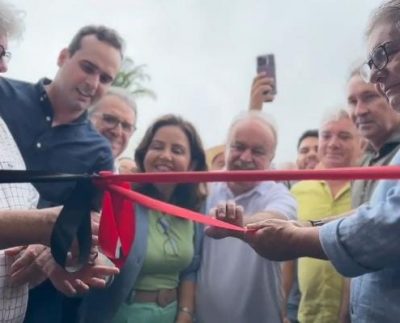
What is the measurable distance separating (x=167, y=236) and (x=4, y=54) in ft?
3.19

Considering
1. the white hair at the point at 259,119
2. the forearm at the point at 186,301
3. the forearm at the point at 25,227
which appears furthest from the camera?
the white hair at the point at 259,119

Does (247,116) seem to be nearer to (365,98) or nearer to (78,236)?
(365,98)

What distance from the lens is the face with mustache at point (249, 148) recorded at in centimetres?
248

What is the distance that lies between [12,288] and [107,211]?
1.21 feet

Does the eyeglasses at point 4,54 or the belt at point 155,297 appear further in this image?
the belt at point 155,297

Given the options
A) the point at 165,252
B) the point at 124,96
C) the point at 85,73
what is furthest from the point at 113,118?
the point at 165,252

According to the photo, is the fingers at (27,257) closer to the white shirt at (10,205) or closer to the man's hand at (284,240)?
the white shirt at (10,205)

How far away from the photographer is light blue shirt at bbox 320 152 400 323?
1246mm

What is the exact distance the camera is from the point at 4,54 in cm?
170

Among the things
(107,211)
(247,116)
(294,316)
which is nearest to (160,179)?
(107,211)

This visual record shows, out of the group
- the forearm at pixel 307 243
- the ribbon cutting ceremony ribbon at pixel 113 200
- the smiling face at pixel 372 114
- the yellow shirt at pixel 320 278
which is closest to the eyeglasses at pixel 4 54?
the ribbon cutting ceremony ribbon at pixel 113 200

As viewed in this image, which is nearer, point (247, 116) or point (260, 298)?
point (260, 298)

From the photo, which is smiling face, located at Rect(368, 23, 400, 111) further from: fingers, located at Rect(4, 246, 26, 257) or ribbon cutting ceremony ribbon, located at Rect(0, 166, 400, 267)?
fingers, located at Rect(4, 246, 26, 257)

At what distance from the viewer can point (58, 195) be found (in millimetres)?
1973
